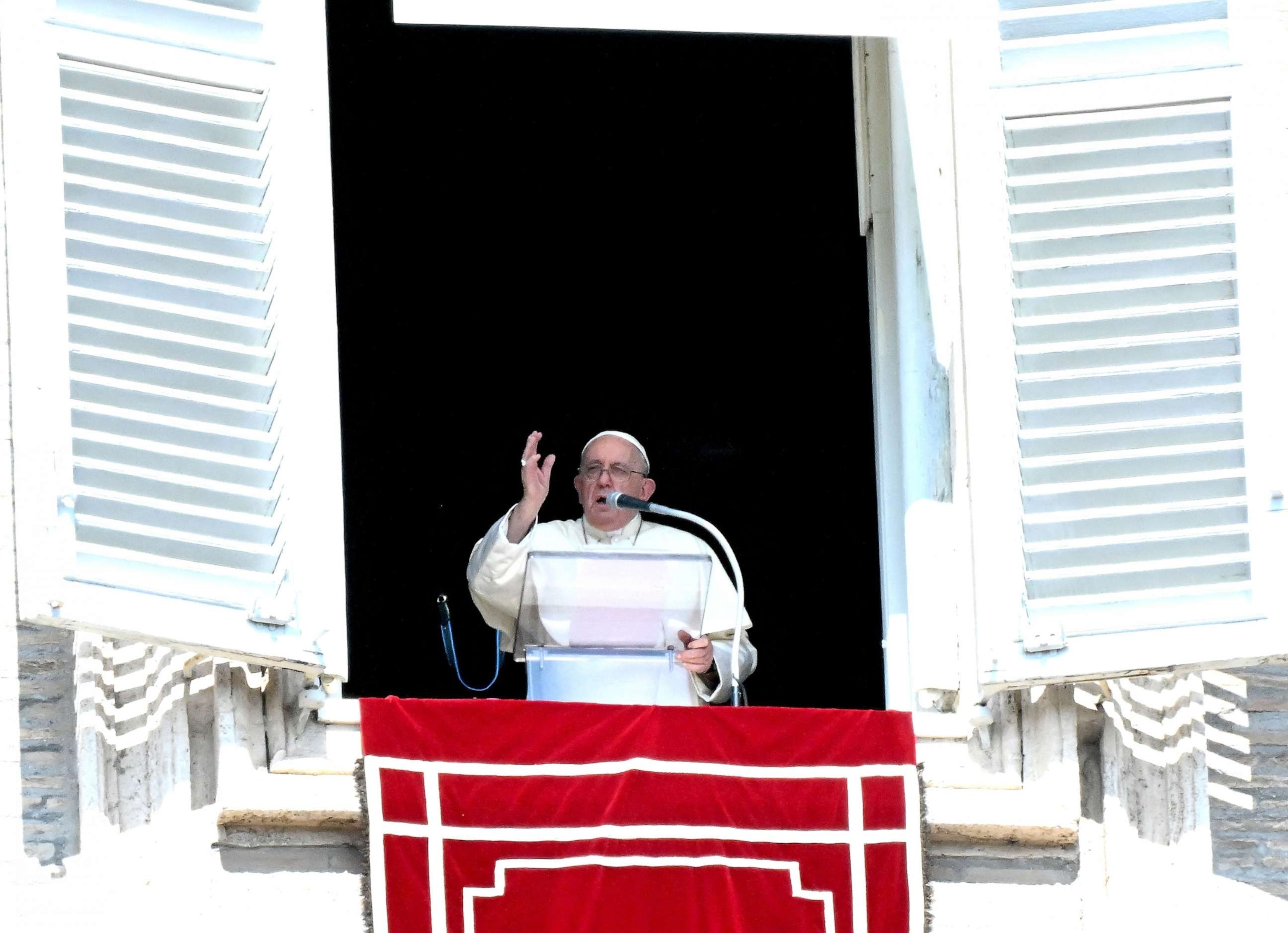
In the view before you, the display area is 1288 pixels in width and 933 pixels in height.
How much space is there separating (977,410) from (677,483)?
3305 mm

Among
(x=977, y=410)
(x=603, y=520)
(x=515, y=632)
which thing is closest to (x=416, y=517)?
(x=603, y=520)

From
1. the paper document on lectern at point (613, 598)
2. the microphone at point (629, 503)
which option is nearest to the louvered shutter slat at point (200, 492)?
the paper document on lectern at point (613, 598)

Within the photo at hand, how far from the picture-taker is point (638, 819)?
5.99 meters

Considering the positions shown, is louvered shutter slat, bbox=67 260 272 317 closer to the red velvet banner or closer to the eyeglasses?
the red velvet banner

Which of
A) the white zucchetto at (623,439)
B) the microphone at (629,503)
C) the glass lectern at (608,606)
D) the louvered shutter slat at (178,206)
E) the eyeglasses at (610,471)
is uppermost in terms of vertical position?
the louvered shutter slat at (178,206)

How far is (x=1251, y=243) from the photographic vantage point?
611cm

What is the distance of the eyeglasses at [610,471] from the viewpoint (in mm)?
7309

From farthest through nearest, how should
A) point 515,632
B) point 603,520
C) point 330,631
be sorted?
point 603,520 < point 515,632 < point 330,631

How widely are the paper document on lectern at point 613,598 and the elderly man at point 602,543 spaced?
0.05 m

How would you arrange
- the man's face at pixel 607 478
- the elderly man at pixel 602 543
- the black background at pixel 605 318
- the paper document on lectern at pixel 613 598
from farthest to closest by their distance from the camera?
the black background at pixel 605 318
the man's face at pixel 607 478
the elderly man at pixel 602 543
the paper document on lectern at pixel 613 598

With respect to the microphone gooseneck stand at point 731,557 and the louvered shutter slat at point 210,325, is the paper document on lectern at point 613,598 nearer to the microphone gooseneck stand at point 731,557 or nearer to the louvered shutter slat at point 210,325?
the microphone gooseneck stand at point 731,557

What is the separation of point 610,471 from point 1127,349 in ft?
5.37

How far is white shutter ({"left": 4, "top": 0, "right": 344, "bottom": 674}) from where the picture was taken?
5.84 m

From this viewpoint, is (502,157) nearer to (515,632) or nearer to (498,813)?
(515,632)
